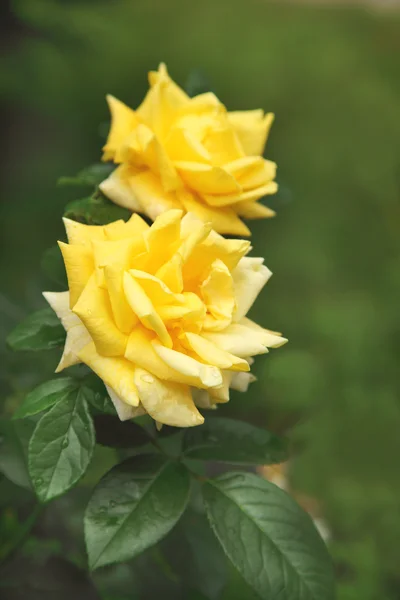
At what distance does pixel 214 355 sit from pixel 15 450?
0.82ft

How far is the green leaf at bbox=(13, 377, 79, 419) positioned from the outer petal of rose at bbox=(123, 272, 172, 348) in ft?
0.29

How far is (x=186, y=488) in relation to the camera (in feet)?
1.71

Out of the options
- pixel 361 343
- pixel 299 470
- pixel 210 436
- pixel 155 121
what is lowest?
pixel 299 470

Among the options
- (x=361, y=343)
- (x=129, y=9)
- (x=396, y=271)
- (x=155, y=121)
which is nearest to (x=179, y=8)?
(x=129, y=9)

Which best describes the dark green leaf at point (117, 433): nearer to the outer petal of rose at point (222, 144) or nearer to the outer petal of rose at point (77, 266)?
the outer petal of rose at point (77, 266)

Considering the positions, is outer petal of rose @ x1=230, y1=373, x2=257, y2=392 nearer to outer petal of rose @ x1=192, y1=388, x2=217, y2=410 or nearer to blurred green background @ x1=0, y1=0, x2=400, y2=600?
outer petal of rose @ x1=192, y1=388, x2=217, y2=410

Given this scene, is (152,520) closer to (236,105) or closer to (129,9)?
(236,105)

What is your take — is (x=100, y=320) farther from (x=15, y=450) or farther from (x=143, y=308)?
(x=15, y=450)

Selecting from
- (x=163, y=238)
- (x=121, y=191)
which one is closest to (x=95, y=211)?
(x=121, y=191)

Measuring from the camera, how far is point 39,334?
1.79 ft

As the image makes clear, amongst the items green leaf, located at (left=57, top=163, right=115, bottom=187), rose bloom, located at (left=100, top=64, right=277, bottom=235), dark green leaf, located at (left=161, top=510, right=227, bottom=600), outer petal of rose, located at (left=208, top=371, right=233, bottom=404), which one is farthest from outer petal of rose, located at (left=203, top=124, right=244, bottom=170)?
dark green leaf, located at (left=161, top=510, right=227, bottom=600)

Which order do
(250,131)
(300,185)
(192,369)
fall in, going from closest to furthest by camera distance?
(192,369), (250,131), (300,185)

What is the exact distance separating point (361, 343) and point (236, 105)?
0.89 m

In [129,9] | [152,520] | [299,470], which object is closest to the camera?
[152,520]
